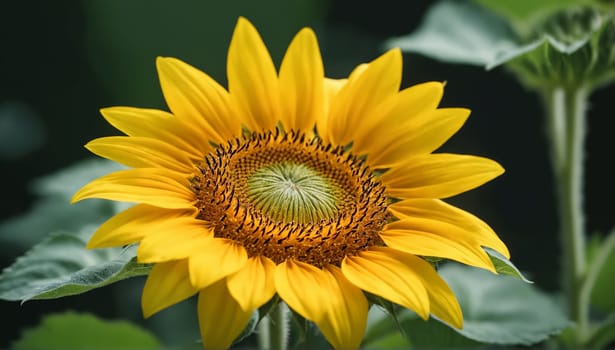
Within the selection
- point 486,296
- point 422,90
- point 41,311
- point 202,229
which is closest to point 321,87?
point 422,90

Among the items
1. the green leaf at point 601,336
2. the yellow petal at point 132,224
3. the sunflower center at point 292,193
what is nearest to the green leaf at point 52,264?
the yellow petal at point 132,224

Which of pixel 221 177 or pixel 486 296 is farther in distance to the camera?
pixel 486 296

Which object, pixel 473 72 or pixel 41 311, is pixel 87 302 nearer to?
pixel 41 311

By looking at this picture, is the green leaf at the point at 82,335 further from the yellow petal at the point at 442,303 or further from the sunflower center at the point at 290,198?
the yellow petal at the point at 442,303

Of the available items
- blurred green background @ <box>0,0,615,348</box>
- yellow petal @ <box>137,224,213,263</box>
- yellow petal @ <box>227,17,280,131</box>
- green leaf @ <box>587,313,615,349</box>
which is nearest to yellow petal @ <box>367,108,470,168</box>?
yellow petal @ <box>227,17,280,131</box>

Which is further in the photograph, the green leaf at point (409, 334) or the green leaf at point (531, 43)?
the green leaf at point (531, 43)

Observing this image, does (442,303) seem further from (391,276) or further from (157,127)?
(157,127)

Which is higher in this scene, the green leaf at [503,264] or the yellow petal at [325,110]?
the yellow petal at [325,110]
